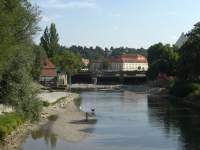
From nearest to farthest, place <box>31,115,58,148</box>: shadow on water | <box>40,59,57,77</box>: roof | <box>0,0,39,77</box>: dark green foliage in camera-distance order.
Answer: <box>0,0,39,77</box>: dark green foliage, <box>31,115,58,148</box>: shadow on water, <box>40,59,57,77</box>: roof

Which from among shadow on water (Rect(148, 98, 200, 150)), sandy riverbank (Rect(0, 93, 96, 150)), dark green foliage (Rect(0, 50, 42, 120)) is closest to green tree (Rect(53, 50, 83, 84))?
shadow on water (Rect(148, 98, 200, 150))

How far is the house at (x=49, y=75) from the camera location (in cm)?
14900

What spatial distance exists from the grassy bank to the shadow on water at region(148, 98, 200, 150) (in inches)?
553

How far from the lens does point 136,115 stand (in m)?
77.4

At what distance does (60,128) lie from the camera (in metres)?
60.1

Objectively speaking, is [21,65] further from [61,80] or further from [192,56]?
[61,80]

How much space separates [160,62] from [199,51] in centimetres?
5688

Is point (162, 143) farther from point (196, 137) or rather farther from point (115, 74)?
point (115, 74)

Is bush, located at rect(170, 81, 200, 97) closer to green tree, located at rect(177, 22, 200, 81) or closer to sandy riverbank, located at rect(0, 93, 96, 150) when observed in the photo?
green tree, located at rect(177, 22, 200, 81)

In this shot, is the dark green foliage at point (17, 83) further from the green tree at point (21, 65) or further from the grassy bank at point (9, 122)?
the grassy bank at point (9, 122)

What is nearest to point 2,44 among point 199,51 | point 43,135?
point 43,135

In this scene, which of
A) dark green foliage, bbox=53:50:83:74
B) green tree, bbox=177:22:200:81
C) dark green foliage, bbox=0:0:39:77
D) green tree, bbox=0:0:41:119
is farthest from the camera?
dark green foliage, bbox=53:50:83:74

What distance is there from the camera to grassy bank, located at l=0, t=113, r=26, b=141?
46112 mm

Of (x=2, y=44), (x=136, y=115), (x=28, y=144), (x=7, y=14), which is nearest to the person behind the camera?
(x=2, y=44)
